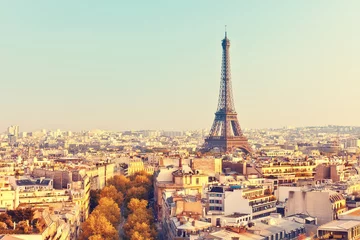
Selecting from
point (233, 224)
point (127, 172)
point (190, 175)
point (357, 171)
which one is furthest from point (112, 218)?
point (127, 172)

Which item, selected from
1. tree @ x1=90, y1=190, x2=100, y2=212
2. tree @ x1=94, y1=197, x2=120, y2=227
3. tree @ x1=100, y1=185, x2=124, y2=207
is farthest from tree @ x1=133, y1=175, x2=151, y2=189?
tree @ x1=94, y1=197, x2=120, y2=227

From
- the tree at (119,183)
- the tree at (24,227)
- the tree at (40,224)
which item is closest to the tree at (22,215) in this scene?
the tree at (40,224)

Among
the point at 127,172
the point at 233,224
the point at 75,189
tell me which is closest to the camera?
the point at 233,224

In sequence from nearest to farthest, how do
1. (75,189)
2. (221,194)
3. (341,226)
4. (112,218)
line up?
(341,226) < (221,194) < (112,218) < (75,189)

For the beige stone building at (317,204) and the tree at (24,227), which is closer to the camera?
the tree at (24,227)

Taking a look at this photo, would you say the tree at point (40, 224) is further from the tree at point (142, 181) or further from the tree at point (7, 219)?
the tree at point (142, 181)

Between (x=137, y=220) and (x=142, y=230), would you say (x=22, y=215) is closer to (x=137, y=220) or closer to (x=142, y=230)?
(x=142, y=230)

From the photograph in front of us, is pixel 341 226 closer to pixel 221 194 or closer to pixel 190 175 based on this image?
pixel 221 194
